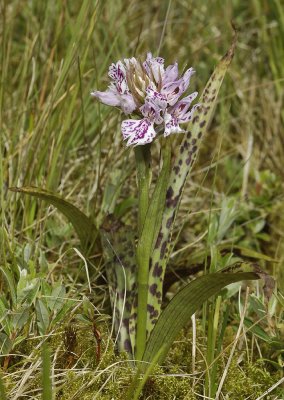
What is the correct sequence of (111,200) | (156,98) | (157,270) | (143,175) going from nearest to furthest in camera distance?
(156,98)
(143,175)
(157,270)
(111,200)

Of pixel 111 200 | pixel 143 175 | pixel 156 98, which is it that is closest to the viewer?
pixel 156 98

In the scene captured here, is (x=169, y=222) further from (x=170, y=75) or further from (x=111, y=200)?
(x=111, y=200)

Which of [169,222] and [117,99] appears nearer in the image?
[117,99]

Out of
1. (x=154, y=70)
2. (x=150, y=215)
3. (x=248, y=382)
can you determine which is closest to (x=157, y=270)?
(x=150, y=215)

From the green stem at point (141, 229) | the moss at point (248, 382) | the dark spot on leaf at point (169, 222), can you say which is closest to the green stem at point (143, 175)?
the green stem at point (141, 229)

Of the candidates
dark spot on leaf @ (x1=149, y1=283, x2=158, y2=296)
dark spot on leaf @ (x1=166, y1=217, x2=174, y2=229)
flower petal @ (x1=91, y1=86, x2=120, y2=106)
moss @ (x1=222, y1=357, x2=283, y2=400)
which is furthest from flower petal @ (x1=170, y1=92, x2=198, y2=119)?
moss @ (x1=222, y1=357, x2=283, y2=400)

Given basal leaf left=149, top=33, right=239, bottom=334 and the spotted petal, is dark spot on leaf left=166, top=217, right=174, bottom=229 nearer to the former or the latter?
basal leaf left=149, top=33, right=239, bottom=334

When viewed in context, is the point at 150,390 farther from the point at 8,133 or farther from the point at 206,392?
the point at 8,133

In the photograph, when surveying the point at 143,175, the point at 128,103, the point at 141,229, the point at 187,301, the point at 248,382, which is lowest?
the point at 248,382
